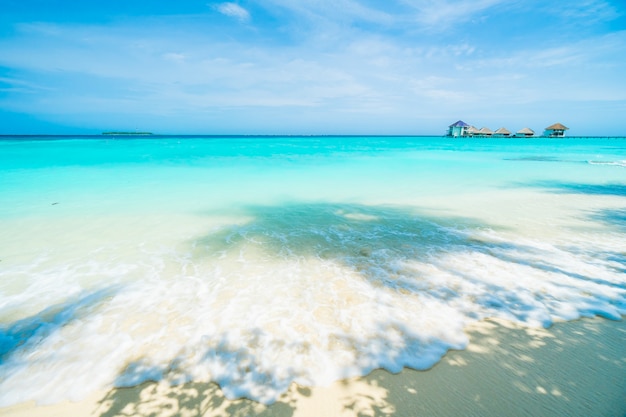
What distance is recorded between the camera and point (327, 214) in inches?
538

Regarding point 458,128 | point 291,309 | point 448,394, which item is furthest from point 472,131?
point 448,394

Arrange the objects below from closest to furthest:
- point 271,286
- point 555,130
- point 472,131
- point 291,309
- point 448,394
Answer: point 448,394 < point 291,309 < point 271,286 < point 555,130 < point 472,131

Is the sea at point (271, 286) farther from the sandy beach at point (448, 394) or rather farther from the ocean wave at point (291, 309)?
the sandy beach at point (448, 394)

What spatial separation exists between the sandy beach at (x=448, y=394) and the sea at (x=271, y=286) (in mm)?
208

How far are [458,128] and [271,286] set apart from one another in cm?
15982

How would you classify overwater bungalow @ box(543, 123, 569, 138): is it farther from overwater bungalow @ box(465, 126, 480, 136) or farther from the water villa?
overwater bungalow @ box(465, 126, 480, 136)

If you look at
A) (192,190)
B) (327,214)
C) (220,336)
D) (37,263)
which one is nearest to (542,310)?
(220,336)

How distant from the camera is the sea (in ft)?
15.7

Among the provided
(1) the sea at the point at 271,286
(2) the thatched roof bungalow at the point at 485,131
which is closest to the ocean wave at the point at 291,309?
(1) the sea at the point at 271,286

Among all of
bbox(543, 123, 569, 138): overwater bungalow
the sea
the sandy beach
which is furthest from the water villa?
the sandy beach

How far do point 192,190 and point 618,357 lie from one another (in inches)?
781

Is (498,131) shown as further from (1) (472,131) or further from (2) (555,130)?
(2) (555,130)

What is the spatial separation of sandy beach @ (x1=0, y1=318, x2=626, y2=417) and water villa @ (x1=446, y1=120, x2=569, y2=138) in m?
154

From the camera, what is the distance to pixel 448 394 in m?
4.12
